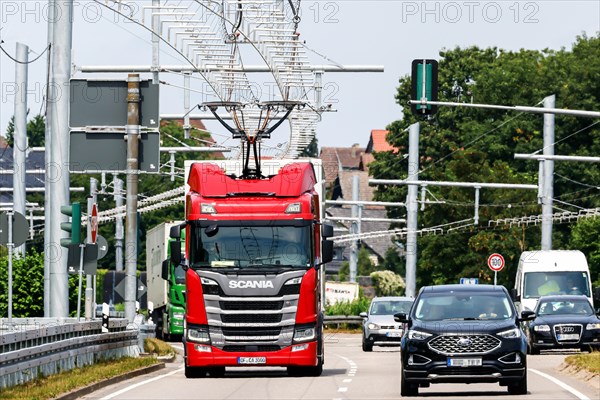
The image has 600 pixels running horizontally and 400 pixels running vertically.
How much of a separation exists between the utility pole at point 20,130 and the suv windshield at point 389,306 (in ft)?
32.3

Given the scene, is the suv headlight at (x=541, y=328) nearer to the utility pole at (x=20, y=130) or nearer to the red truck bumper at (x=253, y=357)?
the red truck bumper at (x=253, y=357)

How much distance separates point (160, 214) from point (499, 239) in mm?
49857

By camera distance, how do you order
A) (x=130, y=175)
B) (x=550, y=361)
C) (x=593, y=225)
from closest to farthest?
(x=130, y=175)
(x=550, y=361)
(x=593, y=225)

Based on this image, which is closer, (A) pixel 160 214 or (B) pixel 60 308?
(B) pixel 60 308

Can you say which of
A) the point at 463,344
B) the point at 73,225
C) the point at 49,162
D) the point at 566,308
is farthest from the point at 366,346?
the point at 463,344

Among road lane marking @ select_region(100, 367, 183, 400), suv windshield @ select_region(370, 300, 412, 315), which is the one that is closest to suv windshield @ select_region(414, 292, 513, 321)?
road lane marking @ select_region(100, 367, 183, 400)

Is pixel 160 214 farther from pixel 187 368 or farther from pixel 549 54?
pixel 187 368

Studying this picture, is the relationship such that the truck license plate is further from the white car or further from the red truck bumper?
the white car

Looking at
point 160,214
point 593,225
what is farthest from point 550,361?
point 160,214

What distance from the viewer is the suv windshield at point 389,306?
4828 cm

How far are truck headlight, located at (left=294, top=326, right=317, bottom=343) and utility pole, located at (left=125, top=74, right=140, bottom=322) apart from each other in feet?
21.1

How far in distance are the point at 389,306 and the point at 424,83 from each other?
1455cm

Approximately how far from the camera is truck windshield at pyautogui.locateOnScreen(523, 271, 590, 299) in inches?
1939

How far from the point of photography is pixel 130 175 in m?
34.6
